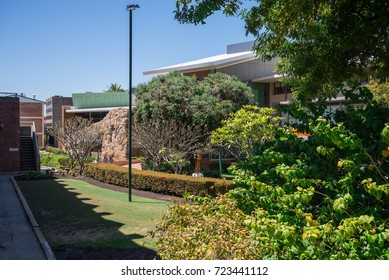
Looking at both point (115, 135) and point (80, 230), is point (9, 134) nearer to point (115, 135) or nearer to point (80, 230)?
point (115, 135)

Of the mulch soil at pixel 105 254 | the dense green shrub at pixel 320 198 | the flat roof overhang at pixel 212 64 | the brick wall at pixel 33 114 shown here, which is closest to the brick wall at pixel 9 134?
the flat roof overhang at pixel 212 64

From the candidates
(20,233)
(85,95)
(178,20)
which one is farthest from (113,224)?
(85,95)

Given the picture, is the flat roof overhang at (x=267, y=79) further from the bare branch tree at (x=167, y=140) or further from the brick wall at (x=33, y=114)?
the brick wall at (x=33, y=114)

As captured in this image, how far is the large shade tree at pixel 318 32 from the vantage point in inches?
350

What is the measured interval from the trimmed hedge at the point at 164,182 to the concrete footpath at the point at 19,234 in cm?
517

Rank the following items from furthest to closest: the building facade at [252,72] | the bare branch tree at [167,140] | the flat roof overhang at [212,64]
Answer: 1. the building facade at [252,72]
2. the flat roof overhang at [212,64]
3. the bare branch tree at [167,140]

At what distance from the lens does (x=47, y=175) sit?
81.3 ft

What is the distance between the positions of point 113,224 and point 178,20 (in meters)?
6.07

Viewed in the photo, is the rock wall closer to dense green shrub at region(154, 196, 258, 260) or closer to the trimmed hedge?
the trimmed hedge

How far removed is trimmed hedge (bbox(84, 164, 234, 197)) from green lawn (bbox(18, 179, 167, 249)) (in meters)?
1.20

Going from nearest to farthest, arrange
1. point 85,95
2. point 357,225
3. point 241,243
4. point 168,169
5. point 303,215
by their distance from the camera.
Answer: point 357,225 → point 303,215 → point 241,243 → point 168,169 → point 85,95
